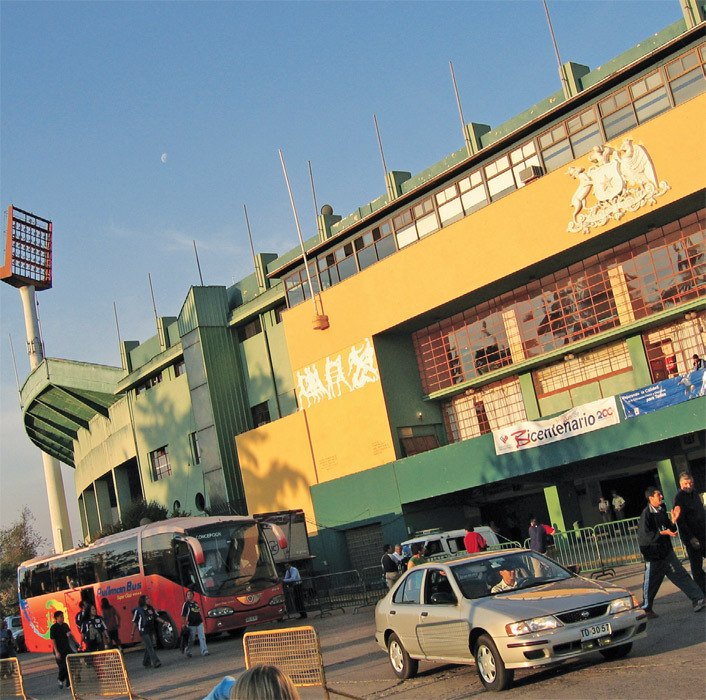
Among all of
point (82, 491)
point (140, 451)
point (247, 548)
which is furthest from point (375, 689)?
point (82, 491)

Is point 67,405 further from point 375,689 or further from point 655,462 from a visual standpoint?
point 375,689

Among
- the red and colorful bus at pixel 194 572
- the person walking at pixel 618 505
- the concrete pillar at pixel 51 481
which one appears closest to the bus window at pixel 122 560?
the red and colorful bus at pixel 194 572

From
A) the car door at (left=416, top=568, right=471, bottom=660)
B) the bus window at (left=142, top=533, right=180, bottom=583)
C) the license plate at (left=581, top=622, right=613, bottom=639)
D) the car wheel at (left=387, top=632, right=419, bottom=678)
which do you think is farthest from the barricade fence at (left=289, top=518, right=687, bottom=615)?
the license plate at (left=581, top=622, right=613, bottom=639)

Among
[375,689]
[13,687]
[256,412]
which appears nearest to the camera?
[375,689]

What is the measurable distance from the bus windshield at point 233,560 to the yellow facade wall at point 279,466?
12.9 meters

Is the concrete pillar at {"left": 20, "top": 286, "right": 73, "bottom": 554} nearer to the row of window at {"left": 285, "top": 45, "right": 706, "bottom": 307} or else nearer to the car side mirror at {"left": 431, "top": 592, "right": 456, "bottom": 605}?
the row of window at {"left": 285, "top": 45, "right": 706, "bottom": 307}

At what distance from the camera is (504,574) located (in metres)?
10.6

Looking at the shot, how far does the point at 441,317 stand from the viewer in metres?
34.7

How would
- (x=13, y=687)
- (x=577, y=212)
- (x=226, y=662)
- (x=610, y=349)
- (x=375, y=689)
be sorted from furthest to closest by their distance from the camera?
(x=610, y=349)
(x=577, y=212)
(x=226, y=662)
(x=13, y=687)
(x=375, y=689)

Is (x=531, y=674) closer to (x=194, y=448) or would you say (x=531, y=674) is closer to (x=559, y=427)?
(x=559, y=427)

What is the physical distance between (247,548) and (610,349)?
14.5 metres

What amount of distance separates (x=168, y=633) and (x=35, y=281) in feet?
196

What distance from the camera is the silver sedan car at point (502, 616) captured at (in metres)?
9.35

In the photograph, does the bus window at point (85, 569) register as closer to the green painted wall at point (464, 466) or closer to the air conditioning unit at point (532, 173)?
the green painted wall at point (464, 466)
